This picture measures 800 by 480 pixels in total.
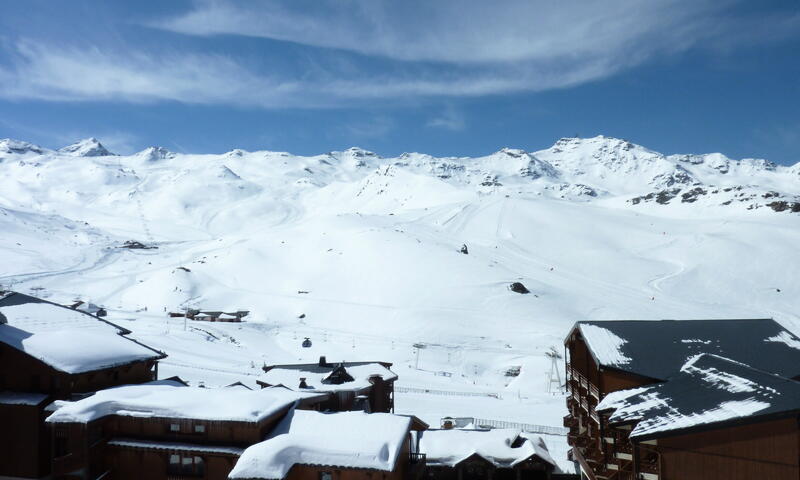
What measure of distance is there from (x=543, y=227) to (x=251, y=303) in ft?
215

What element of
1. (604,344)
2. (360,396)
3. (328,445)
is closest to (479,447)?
(604,344)

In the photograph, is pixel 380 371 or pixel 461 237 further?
pixel 461 237

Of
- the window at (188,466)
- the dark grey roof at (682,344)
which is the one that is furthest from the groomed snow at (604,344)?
the window at (188,466)

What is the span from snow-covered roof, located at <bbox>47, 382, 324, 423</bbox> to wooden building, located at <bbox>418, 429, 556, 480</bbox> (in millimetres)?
6428

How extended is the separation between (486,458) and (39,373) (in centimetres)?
1955

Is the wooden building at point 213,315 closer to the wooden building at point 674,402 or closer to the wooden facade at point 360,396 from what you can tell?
the wooden facade at point 360,396

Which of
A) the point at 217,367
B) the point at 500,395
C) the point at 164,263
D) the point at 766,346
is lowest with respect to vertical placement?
the point at 500,395

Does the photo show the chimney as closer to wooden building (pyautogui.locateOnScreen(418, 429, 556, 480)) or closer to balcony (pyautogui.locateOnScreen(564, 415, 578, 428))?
wooden building (pyautogui.locateOnScreen(418, 429, 556, 480))

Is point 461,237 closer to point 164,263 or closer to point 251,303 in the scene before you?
point 251,303

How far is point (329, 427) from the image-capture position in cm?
1942

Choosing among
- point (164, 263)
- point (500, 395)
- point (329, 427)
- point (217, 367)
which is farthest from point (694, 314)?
point (164, 263)

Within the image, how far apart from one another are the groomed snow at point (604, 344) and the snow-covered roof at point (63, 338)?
2072 cm

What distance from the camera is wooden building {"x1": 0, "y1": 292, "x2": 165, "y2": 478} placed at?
73.0ft

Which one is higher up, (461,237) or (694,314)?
(461,237)
